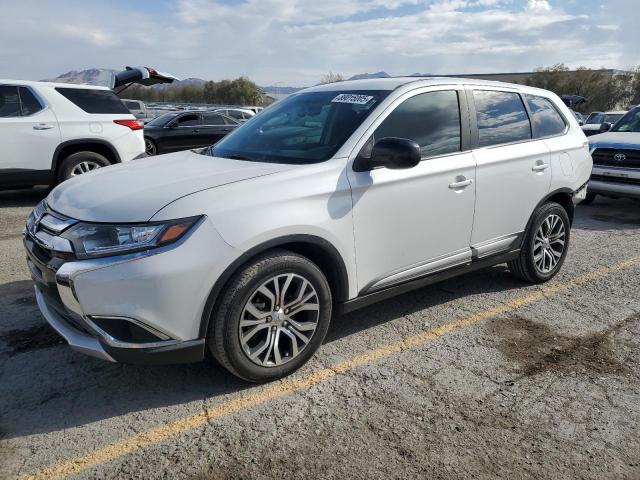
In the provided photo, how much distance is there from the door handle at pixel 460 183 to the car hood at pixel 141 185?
129 cm

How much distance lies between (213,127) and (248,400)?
13291 millimetres

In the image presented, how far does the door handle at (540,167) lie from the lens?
450cm

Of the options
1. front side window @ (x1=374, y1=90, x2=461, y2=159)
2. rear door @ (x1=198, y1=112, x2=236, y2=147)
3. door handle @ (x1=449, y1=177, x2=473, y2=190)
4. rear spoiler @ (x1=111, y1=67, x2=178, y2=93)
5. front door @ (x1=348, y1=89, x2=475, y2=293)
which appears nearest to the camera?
front door @ (x1=348, y1=89, x2=475, y2=293)

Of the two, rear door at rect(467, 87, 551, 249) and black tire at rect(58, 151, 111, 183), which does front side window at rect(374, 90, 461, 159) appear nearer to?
rear door at rect(467, 87, 551, 249)

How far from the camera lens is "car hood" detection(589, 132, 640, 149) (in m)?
8.20

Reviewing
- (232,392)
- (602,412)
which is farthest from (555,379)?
(232,392)

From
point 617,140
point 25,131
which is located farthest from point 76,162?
point 617,140

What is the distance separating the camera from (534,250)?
4723 millimetres

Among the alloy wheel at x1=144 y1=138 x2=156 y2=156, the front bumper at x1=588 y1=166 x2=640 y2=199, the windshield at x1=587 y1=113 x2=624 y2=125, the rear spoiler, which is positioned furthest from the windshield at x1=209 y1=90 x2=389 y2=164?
the windshield at x1=587 y1=113 x2=624 y2=125

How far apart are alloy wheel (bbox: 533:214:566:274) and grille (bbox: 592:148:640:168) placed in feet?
13.3

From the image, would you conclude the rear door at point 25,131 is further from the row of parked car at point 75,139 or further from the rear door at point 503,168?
the rear door at point 503,168

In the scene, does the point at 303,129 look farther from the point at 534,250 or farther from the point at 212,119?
the point at 212,119

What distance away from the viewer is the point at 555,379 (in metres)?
3.29

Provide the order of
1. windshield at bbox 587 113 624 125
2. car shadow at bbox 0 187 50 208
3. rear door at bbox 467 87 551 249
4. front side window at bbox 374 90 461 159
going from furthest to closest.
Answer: windshield at bbox 587 113 624 125 → car shadow at bbox 0 187 50 208 → rear door at bbox 467 87 551 249 → front side window at bbox 374 90 461 159
